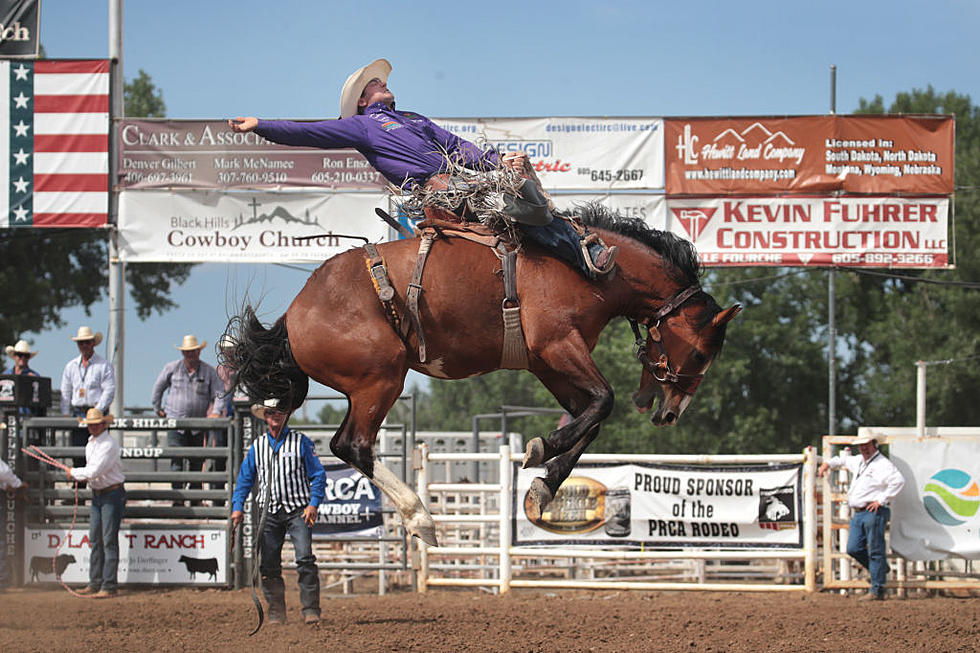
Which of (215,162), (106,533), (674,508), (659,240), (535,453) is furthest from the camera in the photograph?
(215,162)

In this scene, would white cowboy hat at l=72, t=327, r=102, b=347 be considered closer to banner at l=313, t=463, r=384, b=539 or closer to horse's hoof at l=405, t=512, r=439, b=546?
banner at l=313, t=463, r=384, b=539

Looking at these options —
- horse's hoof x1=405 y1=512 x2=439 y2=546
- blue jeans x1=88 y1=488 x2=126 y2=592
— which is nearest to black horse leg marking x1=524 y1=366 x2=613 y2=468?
horse's hoof x1=405 y1=512 x2=439 y2=546

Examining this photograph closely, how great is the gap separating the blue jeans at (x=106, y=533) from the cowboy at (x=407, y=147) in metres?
7.65

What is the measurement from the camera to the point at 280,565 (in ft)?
32.3

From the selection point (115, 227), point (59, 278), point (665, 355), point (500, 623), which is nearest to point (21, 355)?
point (115, 227)

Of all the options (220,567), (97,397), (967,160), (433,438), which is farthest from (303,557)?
(967,160)

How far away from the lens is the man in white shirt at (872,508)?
11766mm

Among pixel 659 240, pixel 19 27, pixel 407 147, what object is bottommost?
pixel 659 240

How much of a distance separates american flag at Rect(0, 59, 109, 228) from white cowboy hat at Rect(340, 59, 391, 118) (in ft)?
31.7

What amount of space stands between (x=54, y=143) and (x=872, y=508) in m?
11.3

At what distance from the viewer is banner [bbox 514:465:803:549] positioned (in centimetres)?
1232

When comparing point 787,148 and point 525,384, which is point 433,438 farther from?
point 525,384

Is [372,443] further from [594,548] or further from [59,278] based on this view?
[59,278]

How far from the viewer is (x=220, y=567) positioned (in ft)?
41.3
